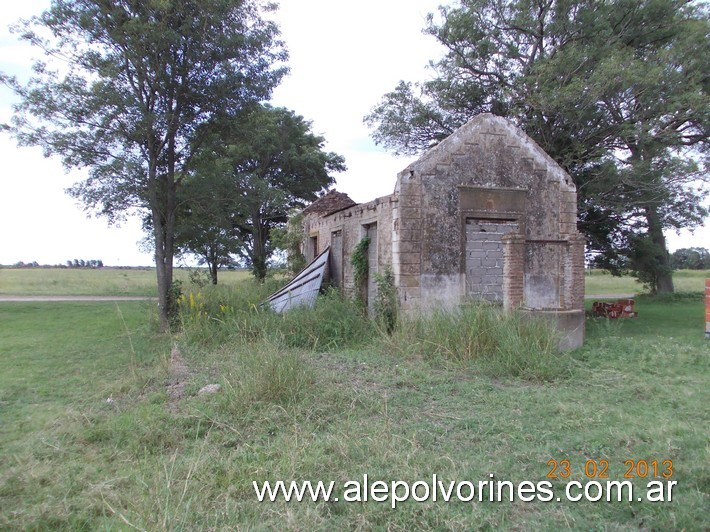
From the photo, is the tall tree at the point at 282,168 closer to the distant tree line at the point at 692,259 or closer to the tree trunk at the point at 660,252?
the tree trunk at the point at 660,252

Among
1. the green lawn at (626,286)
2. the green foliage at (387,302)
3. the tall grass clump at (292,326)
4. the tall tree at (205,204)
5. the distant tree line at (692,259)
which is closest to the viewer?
the tall grass clump at (292,326)

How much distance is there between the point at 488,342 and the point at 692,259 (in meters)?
64.6

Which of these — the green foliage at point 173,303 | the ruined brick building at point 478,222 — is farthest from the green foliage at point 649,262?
the green foliage at point 173,303

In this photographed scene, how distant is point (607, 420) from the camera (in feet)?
16.0

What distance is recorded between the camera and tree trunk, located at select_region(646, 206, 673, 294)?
1969 cm

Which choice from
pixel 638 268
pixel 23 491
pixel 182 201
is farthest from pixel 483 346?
pixel 638 268

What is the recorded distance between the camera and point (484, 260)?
1065 cm

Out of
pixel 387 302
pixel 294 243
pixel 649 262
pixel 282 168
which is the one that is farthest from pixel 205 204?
pixel 649 262

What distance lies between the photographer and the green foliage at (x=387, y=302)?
33.3ft

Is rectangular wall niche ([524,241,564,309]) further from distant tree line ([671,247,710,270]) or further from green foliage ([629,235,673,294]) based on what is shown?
distant tree line ([671,247,710,270])

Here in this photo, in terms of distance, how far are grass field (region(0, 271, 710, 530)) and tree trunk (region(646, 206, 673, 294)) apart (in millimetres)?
13060

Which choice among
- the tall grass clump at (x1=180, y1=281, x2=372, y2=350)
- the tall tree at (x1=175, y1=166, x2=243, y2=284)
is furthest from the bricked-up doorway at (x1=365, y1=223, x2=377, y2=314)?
the tall tree at (x1=175, y1=166, x2=243, y2=284)

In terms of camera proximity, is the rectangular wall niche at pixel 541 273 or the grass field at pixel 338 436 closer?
the grass field at pixel 338 436

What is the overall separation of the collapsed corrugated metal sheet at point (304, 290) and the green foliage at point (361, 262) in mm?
1135
